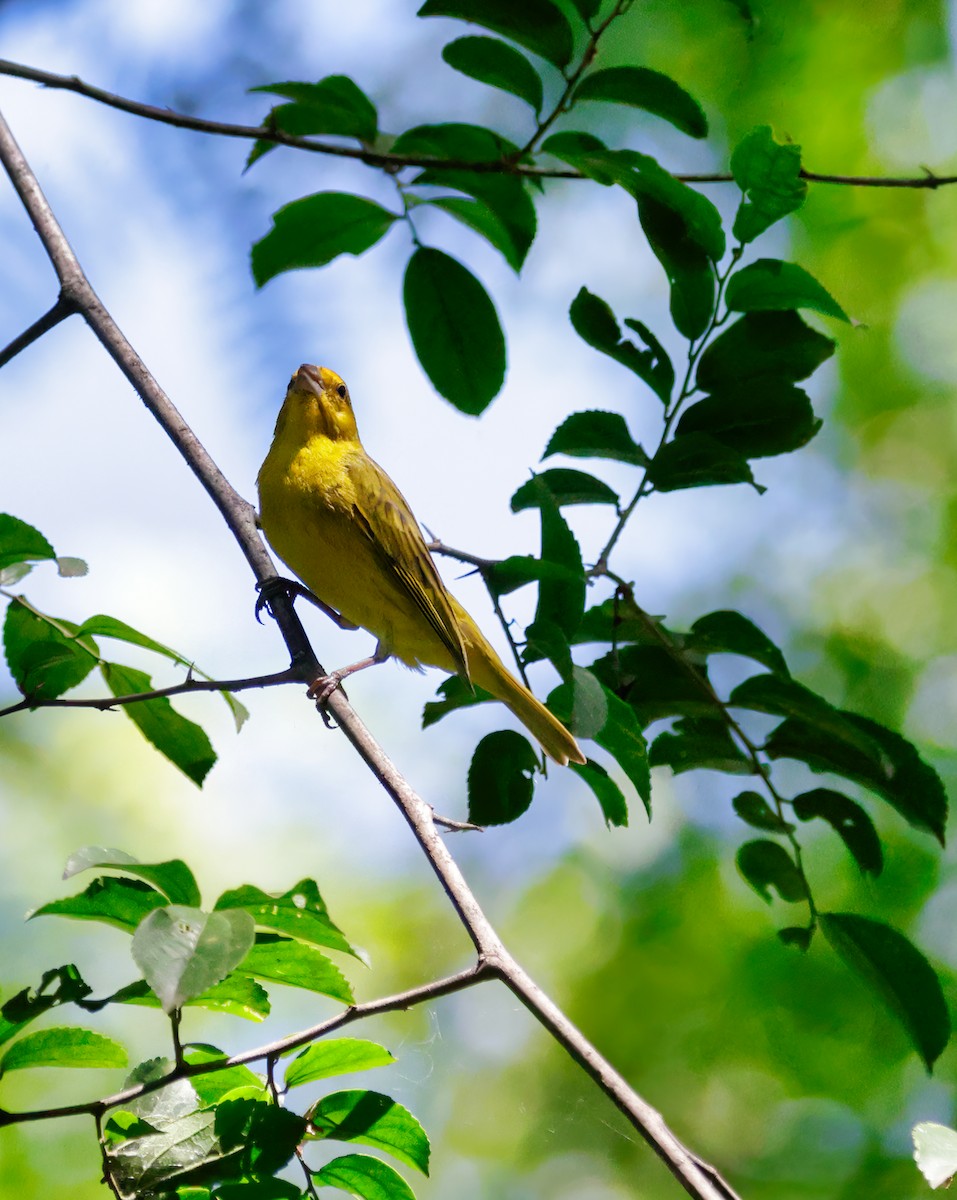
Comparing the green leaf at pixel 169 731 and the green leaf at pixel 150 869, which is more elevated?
the green leaf at pixel 169 731

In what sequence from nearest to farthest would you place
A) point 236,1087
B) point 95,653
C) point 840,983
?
point 236,1087
point 95,653
point 840,983

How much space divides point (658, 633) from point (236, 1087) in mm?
1421

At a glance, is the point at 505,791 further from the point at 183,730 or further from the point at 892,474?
the point at 892,474

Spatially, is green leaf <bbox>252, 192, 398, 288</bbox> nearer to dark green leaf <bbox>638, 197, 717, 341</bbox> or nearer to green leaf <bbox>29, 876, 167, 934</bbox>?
dark green leaf <bbox>638, 197, 717, 341</bbox>

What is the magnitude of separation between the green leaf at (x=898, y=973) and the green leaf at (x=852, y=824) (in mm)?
403

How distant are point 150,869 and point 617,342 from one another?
1933mm

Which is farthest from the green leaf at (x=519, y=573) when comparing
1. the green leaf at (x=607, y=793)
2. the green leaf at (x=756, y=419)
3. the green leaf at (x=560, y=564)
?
the green leaf at (x=756, y=419)

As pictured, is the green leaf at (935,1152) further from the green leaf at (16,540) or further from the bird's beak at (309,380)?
the bird's beak at (309,380)

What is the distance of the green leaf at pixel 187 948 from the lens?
4.49ft

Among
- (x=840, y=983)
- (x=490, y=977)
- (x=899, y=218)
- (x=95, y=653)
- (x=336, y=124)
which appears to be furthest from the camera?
(x=899, y=218)

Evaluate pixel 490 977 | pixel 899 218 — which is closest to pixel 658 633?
pixel 490 977

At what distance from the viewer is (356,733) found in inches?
92.4

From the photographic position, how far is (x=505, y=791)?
105 inches

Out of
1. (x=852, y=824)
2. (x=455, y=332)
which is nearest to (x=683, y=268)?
(x=455, y=332)
